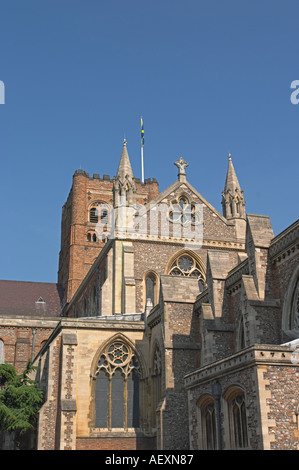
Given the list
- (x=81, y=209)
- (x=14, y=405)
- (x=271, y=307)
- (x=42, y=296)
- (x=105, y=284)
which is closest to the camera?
(x=271, y=307)

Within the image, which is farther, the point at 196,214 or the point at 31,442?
the point at 196,214

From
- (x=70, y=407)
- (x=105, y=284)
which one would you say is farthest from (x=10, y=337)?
(x=70, y=407)

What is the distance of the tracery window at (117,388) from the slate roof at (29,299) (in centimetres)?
2468

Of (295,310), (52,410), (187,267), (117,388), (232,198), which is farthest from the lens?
(232,198)

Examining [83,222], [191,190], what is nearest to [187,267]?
[191,190]

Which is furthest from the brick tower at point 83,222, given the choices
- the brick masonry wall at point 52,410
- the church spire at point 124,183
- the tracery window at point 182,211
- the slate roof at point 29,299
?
the brick masonry wall at point 52,410

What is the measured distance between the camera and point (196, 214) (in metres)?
39.1

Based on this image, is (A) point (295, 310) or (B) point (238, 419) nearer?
(B) point (238, 419)

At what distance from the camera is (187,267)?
122 feet

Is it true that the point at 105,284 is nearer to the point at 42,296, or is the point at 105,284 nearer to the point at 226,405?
the point at 226,405

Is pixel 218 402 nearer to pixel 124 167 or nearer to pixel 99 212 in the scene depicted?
pixel 124 167

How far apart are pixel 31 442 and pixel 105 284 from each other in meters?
10.2

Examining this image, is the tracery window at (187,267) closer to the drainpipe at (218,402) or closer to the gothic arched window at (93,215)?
the drainpipe at (218,402)

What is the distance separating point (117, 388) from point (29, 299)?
27904mm
